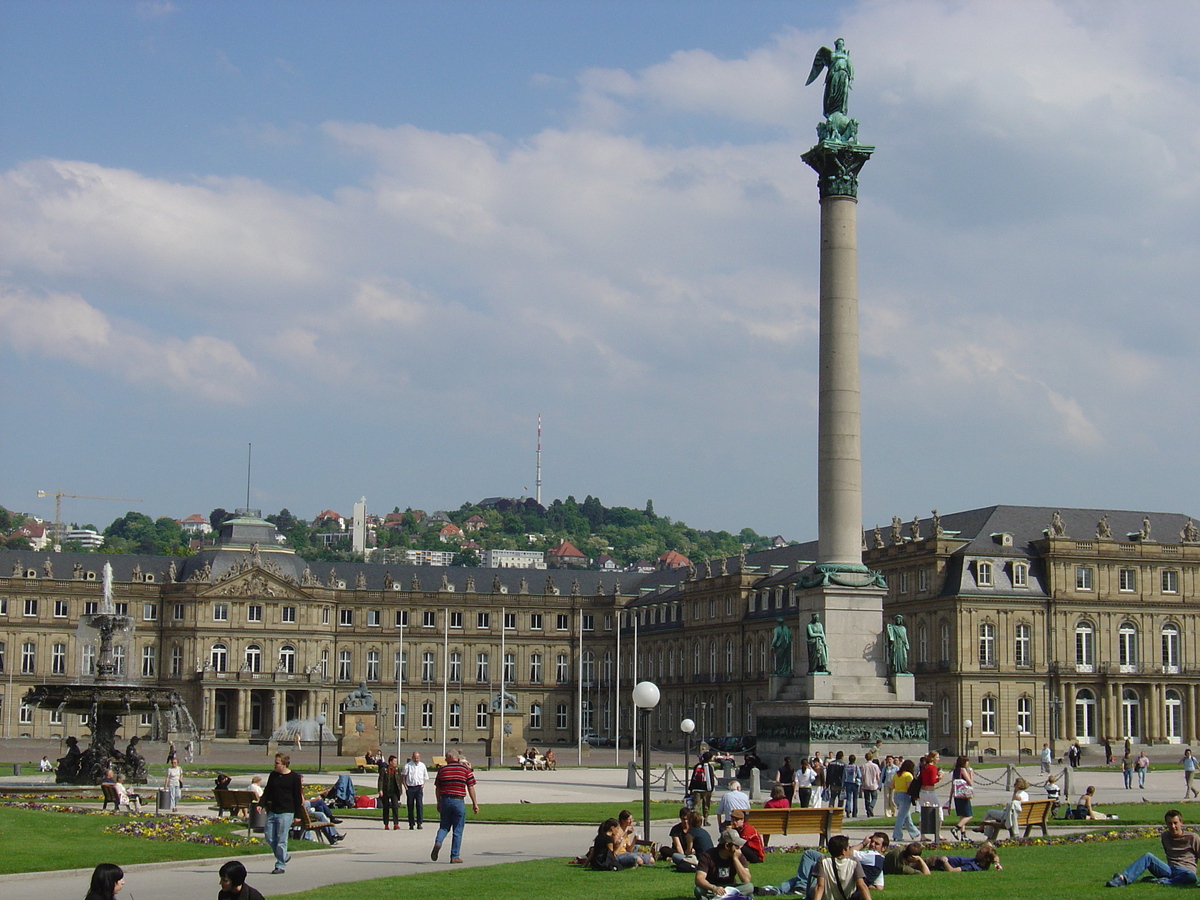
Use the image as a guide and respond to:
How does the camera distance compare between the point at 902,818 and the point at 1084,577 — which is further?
the point at 1084,577

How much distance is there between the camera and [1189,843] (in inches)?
964

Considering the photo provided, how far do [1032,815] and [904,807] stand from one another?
2.70m

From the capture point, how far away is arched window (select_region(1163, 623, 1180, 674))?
334 ft

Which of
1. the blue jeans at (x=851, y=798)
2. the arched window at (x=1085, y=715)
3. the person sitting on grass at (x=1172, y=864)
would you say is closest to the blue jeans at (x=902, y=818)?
the blue jeans at (x=851, y=798)

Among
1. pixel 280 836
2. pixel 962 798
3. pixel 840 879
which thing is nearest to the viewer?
pixel 840 879

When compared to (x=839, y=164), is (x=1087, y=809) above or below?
below

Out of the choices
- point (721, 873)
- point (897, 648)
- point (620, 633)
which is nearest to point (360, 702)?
point (897, 648)

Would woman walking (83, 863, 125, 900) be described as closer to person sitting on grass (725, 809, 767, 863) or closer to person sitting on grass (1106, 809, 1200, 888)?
person sitting on grass (725, 809, 767, 863)

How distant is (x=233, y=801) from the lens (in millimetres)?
37312

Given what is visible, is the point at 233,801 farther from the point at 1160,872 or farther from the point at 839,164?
the point at 839,164

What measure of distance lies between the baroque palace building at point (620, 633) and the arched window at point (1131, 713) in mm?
158

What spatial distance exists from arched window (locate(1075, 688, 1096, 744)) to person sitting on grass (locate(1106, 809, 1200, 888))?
78619 mm

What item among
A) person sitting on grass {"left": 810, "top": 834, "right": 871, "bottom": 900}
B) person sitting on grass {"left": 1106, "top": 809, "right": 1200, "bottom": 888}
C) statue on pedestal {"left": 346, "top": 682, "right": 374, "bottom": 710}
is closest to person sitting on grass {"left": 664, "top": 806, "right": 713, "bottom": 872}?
person sitting on grass {"left": 810, "top": 834, "right": 871, "bottom": 900}

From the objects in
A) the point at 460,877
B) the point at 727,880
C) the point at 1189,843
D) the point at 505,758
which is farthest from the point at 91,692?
the point at 505,758
